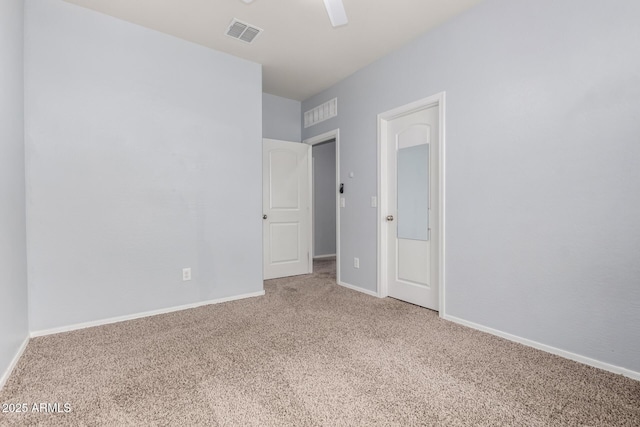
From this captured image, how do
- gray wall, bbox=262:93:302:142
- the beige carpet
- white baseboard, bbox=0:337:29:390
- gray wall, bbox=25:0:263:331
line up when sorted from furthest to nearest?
gray wall, bbox=262:93:302:142 < gray wall, bbox=25:0:263:331 < white baseboard, bbox=0:337:29:390 < the beige carpet

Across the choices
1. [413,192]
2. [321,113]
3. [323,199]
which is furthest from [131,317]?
[323,199]

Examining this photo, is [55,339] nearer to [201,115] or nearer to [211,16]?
[201,115]

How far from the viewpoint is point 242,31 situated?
285 cm

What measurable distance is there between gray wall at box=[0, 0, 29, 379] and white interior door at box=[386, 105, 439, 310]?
10.2 feet

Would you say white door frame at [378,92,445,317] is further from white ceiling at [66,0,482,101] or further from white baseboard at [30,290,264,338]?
white baseboard at [30,290,264,338]

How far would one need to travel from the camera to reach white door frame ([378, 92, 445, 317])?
2723 mm

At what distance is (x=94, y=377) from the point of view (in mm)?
1781

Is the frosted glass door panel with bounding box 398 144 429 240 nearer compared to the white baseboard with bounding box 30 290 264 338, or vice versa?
the white baseboard with bounding box 30 290 264 338

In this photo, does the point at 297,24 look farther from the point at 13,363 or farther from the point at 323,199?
the point at 323,199

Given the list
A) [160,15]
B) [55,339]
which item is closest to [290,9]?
[160,15]

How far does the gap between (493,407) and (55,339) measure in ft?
9.83

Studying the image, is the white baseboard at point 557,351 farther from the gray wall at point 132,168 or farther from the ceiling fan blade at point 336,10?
the ceiling fan blade at point 336,10

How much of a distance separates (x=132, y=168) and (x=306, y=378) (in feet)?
7.73

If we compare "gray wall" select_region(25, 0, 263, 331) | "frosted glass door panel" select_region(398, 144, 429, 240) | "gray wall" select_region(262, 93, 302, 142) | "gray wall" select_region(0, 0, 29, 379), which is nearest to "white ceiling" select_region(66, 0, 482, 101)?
"gray wall" select_region(25, 0, 263, 331)
